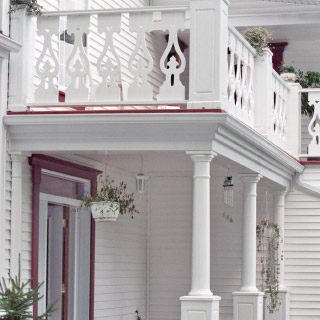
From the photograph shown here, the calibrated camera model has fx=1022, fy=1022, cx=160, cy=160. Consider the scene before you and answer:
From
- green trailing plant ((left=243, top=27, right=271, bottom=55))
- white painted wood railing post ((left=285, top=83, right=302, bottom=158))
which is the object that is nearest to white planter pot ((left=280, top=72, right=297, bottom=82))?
white painted wood railing post ((left=285, top=83, right=302, bottom=158))

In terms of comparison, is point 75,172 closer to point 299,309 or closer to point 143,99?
point 143,99

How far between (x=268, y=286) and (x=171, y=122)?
17.2 ft

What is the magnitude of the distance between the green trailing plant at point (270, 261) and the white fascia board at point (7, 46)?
5.63 m

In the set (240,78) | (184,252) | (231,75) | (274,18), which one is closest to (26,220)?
(231,75)

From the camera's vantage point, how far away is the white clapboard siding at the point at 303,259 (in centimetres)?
1645

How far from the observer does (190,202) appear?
16875 mm

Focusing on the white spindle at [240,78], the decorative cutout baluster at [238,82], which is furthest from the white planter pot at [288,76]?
the decorative cutout baluster at [238,82]

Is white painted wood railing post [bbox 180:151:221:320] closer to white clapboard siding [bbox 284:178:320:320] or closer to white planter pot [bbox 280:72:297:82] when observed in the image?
white clapboard siding [bbox 284:178:320:320]

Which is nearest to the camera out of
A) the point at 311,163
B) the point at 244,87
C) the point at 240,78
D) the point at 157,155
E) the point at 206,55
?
the point at 206,55

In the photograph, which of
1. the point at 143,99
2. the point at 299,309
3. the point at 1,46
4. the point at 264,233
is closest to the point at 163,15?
the point at 143,99

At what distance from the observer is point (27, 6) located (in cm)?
1169

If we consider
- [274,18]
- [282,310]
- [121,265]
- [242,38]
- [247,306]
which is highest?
[274,18]

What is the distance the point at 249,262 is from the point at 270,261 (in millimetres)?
2072

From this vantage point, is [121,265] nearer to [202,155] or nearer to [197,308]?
[197,308]
